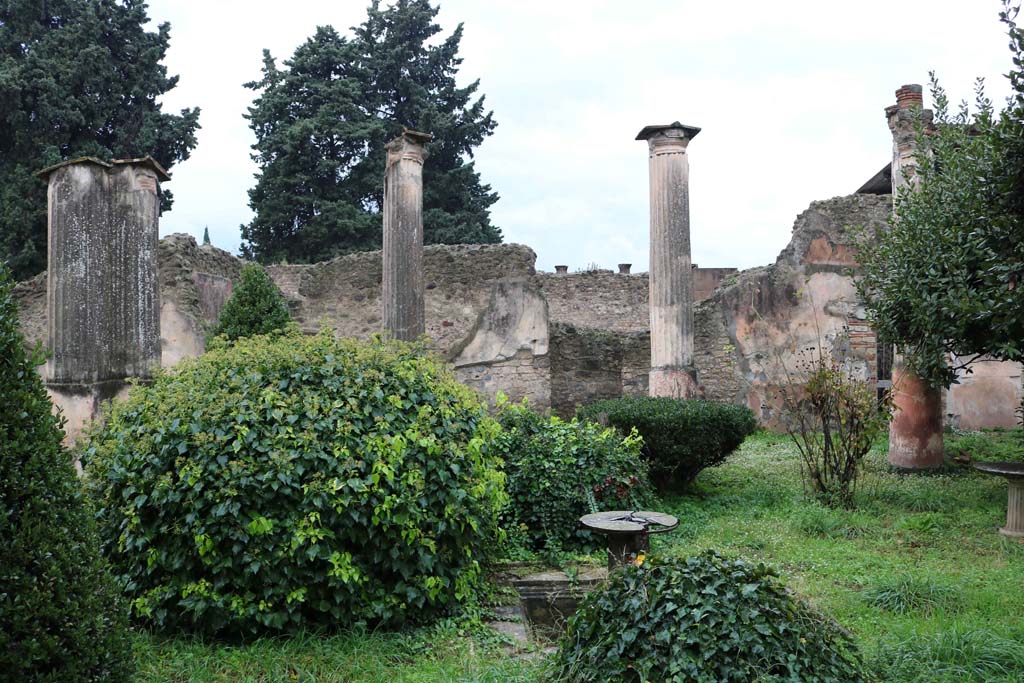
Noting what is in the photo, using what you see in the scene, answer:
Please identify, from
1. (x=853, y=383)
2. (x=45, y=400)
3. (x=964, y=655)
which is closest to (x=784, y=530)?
(x=853, y=383)

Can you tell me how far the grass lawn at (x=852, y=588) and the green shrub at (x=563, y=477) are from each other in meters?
0.60

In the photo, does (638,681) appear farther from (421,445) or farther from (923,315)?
(923,315)

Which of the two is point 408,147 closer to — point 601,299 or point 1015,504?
point 1015,504

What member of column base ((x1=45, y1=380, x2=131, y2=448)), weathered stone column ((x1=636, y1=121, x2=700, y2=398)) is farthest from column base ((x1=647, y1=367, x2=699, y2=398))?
column base ((x1=45, y1=380, x2=131, y2=448))

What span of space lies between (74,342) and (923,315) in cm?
795

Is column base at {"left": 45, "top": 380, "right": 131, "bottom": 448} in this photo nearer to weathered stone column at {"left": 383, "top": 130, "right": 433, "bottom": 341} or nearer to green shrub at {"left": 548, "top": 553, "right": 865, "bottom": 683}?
weathered stone column at {"left": 383, "top": 130, "right": 433, "bottom": 341}

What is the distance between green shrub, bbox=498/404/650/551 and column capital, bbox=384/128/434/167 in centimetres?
438

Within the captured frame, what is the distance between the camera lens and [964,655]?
344cm

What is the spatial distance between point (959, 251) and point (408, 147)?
6225 millimetres

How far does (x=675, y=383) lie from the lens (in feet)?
32.9

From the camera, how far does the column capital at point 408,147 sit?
9758mm

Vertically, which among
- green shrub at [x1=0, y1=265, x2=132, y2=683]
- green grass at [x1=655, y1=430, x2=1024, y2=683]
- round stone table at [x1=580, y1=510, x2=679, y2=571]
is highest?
green shrub at [x1=0, y1=265, x2=132, y2=683]

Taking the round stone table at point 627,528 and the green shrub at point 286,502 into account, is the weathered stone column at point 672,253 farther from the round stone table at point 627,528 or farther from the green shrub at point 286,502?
the green shrub at point 286,502

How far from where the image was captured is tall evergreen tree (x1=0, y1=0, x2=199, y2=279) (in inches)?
701
